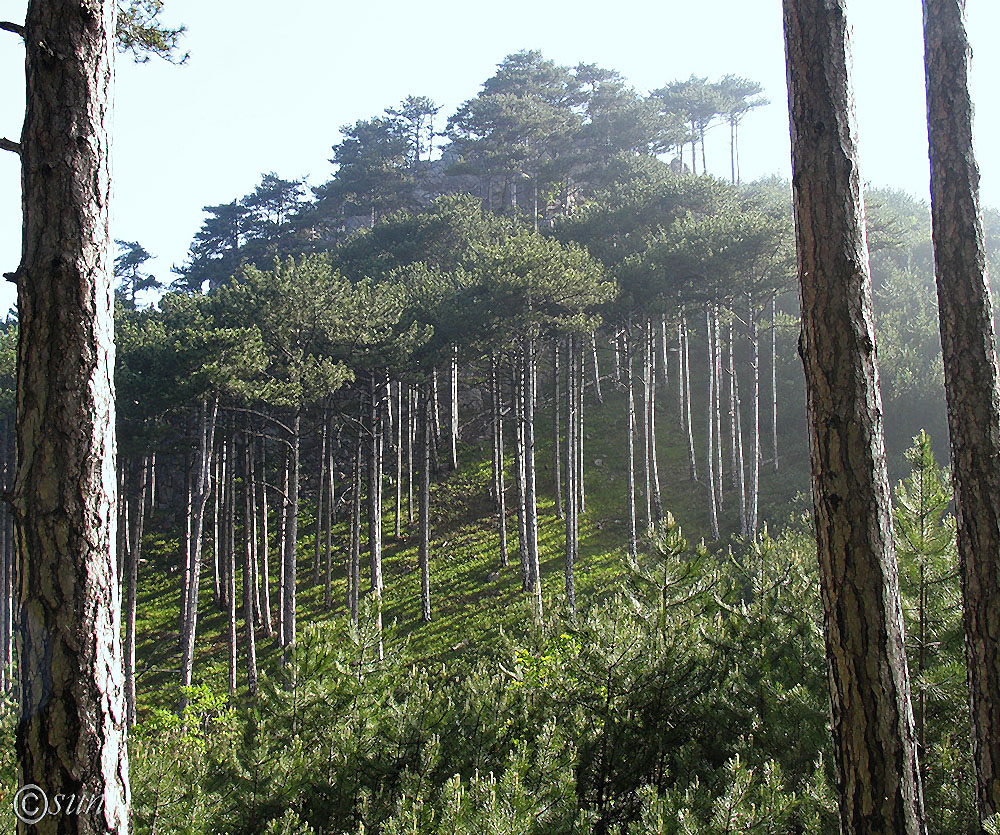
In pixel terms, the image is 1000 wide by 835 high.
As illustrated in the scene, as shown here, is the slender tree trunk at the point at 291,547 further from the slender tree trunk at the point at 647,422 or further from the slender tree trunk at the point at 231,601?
the slender tree trunk at the point at 647,422

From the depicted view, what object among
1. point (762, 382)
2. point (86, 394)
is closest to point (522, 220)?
point (762, 382)

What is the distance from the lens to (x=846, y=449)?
13.8 feet

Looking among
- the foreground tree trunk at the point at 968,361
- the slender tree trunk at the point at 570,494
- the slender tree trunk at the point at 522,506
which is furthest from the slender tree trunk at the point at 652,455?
the foreground tree trunk at the point at 968,361

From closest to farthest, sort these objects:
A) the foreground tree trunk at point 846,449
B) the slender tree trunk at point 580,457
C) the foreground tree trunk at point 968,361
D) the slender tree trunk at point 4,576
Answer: the foreground tree trunk at point 846,449 → the foreground tree trunk at point 968,361 → the slender tree trunk at point 4,576 → the slender tree trunk at point 580,457

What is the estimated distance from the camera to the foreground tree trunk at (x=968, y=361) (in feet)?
16.8

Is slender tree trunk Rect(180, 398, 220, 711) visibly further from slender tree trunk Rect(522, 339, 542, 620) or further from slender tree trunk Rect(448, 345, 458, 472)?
slender tree trunk Rect(448, 345, 458, 472)

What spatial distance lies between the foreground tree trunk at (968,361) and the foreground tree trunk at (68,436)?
4.95 meters

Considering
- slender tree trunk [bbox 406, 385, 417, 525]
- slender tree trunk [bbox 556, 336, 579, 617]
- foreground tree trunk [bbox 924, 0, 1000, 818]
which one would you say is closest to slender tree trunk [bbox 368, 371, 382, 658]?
slender tree trunk [bbox 406, 385, 417, 525]

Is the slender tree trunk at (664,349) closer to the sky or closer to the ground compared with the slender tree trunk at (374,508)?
closer to the sky

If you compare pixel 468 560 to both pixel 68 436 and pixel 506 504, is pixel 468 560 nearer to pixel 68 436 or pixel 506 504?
pixel 506 504

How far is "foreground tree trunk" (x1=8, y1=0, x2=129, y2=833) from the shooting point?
3.67m

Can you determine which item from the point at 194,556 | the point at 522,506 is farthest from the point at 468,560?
the point at 194,556

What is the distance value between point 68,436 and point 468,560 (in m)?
21.1

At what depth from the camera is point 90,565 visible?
3814 mm
